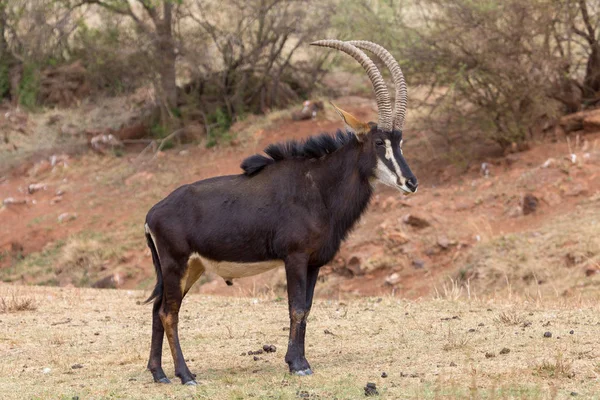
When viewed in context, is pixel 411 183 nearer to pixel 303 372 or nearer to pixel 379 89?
pixel 379 89

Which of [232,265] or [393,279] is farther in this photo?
[393,279]

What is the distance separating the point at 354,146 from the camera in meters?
8.35

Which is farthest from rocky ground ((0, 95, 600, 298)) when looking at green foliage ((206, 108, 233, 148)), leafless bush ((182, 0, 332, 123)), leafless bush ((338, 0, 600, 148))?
leafless bush ((182, 0, 332, 123))

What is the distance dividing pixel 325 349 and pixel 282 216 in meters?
1.81

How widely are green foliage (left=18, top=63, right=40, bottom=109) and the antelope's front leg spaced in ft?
96.6

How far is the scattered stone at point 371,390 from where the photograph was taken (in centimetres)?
662

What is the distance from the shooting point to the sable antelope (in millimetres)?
7840

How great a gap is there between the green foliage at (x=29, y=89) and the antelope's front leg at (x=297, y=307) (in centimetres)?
2945

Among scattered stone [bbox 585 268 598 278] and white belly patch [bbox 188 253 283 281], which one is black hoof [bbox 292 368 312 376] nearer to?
white belly patch [bbox 188 253 283 281]

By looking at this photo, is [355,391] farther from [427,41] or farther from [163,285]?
[427,41]

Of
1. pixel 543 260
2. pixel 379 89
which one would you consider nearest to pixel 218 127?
pixel 543 260

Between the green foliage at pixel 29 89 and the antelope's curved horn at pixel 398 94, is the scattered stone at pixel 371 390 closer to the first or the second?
the antelope's curved horn at pixel 398 94

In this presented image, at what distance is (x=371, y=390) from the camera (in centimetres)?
666

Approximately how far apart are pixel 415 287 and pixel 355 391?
11.3 meters
